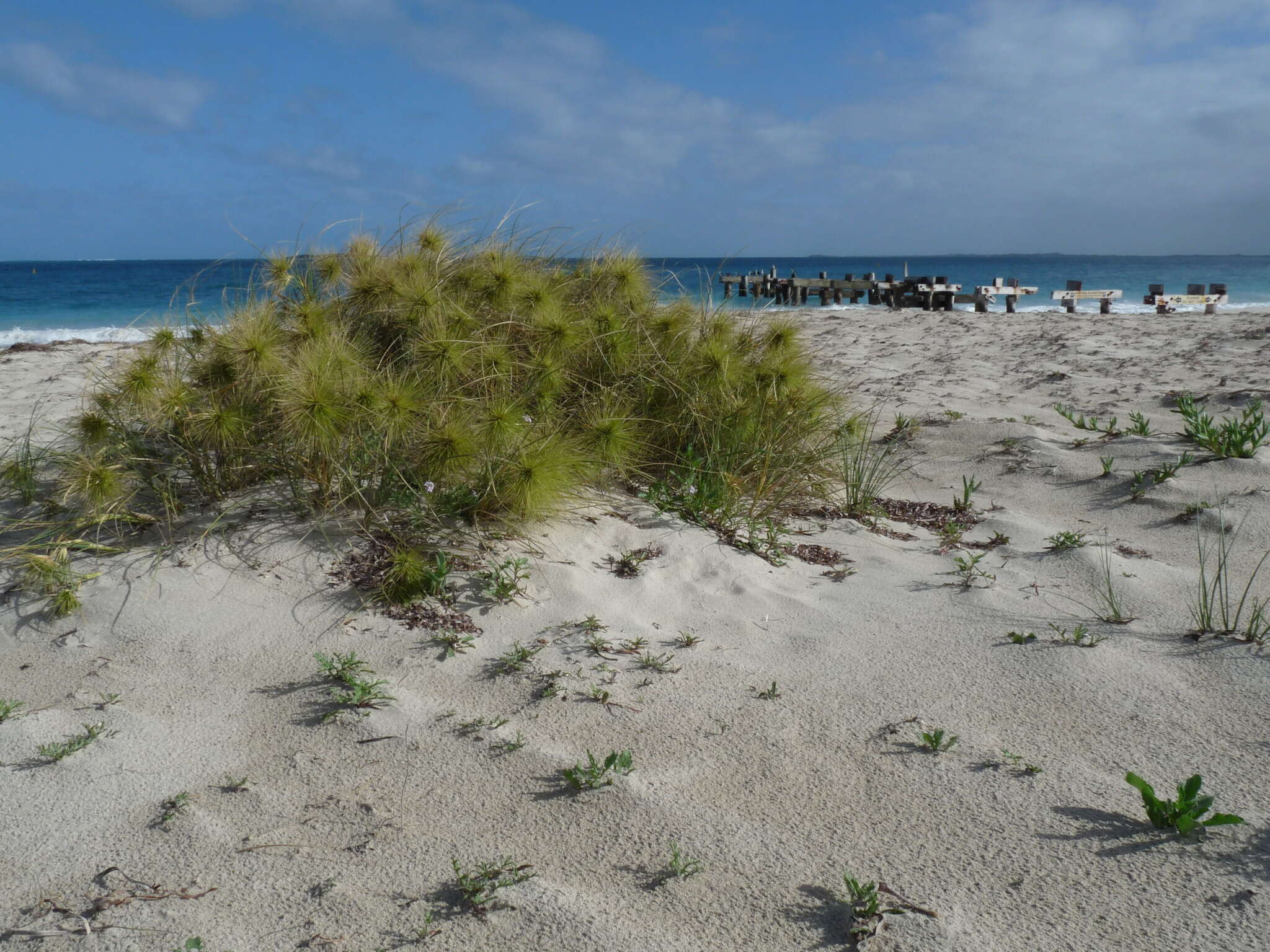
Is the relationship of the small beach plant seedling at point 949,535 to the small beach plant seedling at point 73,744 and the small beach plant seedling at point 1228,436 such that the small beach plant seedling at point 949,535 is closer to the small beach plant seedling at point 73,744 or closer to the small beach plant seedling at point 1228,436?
the small beach plant seedling at point 1228,436

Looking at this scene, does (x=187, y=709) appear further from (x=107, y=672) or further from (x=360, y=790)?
(x=360, y=790)

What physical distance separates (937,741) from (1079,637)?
0.81 meters

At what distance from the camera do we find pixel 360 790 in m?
2.05

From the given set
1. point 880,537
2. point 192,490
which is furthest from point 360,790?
point 880,537

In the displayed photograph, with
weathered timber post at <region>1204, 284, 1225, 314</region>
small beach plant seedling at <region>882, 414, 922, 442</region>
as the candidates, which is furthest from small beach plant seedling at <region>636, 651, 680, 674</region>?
weathered timber post at <region>1204, 284, 1225, 314</region>

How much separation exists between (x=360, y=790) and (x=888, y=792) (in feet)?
4.10

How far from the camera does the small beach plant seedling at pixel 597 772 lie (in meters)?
2.05

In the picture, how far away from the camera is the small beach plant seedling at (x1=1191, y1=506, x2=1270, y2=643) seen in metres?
2.66

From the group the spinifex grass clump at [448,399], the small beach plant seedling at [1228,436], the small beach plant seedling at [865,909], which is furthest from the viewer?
the small beach plant seedling at [1228,436]

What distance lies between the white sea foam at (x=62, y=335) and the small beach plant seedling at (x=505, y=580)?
13.8 m

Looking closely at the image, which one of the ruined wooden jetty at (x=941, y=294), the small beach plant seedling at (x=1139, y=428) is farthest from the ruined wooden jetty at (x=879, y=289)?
the small beach plant seedling at (x=1139, y=428)

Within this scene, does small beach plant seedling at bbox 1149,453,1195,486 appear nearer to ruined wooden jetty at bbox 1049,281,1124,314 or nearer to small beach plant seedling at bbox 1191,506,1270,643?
small beach plant seedling at bbox 1191,506,1270,643

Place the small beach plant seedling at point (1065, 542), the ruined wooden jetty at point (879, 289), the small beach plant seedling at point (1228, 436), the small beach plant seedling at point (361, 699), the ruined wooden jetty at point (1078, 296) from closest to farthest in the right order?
the small beach plant seedling at point (361, 699) < the small beach plant seedling at point (1065, 542) < the small beach plant seedling at point (1228, 436) < the ruined wooden jetty at point (1078, 296) < the ruined wooden jetty at point (879, 289)

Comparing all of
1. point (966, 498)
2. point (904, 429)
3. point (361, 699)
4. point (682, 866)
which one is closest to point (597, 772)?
point (682, 866)
